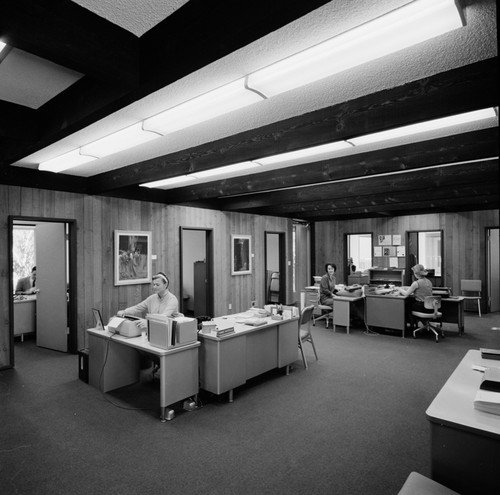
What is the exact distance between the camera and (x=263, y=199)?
6.83 meters

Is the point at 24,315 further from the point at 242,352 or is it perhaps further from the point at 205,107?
the point at 205,107

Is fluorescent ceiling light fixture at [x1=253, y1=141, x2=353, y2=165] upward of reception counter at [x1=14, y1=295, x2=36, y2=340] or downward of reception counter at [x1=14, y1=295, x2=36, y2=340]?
upward

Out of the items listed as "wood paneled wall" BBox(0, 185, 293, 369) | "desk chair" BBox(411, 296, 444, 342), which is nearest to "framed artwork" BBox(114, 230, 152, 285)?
"wood paneled wall" BBox(0, 185, 293, 369)

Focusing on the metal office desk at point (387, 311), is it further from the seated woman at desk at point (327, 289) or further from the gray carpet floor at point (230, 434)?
the gray carpet floor at point (230, 434)

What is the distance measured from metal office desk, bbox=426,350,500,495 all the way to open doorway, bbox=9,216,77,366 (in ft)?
17.1

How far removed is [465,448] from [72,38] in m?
2.78

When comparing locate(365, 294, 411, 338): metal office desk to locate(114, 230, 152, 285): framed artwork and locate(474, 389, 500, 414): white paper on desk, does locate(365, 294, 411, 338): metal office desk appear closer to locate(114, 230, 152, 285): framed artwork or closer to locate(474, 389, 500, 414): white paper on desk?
locate(114, 230, 152, 285): framed artwork

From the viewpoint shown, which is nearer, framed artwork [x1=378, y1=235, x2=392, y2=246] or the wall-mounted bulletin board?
the wall-mounted bulletin board

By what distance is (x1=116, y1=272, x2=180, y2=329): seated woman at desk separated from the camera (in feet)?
14.0

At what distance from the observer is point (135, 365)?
4.21m

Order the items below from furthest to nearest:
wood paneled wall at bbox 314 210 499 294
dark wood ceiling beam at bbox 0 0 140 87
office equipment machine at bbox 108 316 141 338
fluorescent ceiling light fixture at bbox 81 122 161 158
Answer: wood paneled wall at bbox 314 210 499 294
office equipment machine at bbox 108 316 141 338
fluorescent ceiling light fixture at bbox 81 122 161 158
dark wood ceiling beam at bbox 0 0 140 87

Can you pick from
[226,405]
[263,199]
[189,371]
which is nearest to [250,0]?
[189,371]

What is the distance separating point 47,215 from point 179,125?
Answer: 3.37 meters

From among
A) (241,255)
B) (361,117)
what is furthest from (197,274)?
(361,117)
